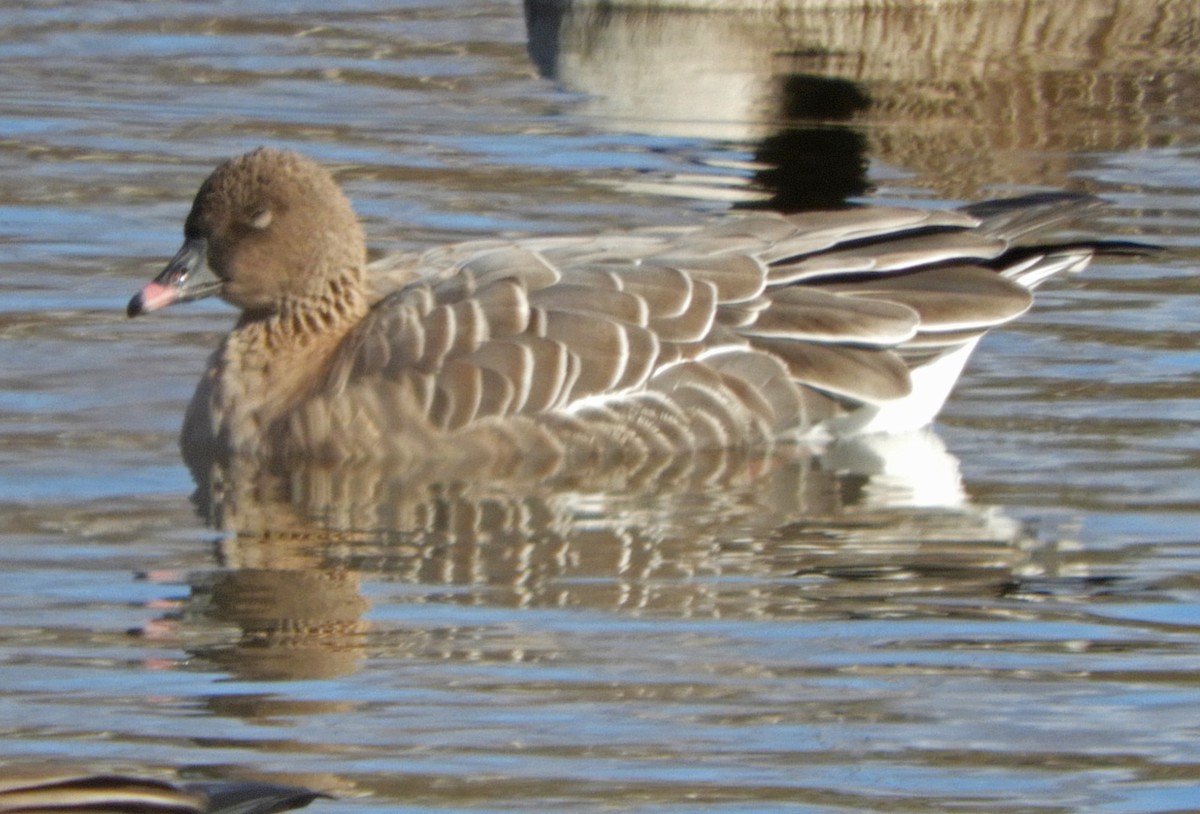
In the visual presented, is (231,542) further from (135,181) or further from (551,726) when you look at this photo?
(135,181)

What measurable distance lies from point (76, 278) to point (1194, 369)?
4.61 m

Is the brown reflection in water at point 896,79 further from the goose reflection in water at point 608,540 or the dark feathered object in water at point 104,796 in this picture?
the dark feathered object in water at point 104,796

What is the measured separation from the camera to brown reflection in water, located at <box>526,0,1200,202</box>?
44.8ft

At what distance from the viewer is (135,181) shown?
12883 millimetres

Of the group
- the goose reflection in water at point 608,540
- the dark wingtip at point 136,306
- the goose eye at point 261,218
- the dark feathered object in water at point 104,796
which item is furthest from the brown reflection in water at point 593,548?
the dark feathered object in water at point 104,796

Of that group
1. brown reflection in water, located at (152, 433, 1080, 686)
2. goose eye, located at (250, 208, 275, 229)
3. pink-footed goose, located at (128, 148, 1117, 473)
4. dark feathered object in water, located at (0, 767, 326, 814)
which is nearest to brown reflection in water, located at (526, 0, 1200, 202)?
pink-footed goose, located at (128, 148, 1117, 473)

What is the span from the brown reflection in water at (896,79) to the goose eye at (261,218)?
3802mm

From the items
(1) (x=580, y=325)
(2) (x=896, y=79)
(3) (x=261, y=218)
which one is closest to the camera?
(1) (x=580, y=325)

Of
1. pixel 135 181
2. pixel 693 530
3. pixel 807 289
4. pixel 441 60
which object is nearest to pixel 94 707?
pixel 693 530

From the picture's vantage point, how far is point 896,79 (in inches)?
611

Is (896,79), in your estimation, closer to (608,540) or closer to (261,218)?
(261,218)

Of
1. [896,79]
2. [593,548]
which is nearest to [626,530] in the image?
[593,548]

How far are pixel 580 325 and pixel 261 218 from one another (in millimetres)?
Answer: 1257

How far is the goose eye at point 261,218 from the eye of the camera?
9453 millimetres
